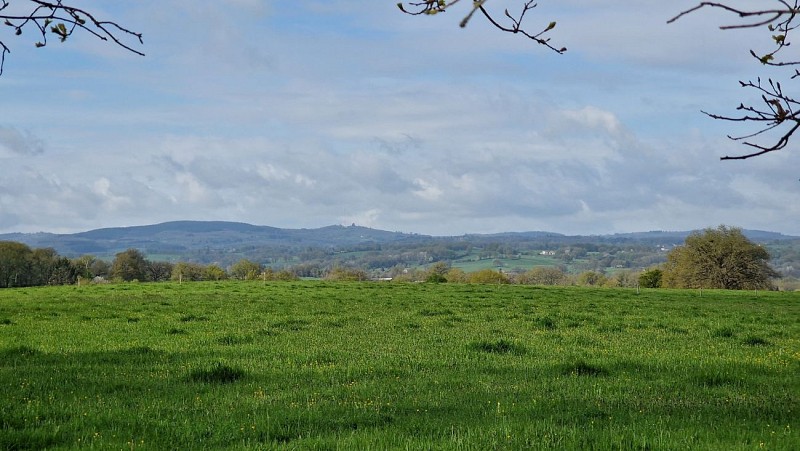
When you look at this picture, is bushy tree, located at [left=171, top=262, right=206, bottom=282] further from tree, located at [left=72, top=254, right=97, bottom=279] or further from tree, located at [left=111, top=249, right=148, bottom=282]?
tree, located at [left=72, top=254, right=97, bottom=279]

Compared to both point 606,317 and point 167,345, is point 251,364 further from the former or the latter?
point 606,317

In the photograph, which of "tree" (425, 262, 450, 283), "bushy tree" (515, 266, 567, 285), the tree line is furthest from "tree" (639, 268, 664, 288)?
"bushy tree" (515, 266, 567, 285)

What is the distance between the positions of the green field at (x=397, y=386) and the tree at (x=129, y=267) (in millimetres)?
94637

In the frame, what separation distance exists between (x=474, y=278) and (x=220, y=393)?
95.8m

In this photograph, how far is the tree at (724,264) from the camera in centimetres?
8212

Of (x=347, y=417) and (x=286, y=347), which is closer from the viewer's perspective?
(x=347, y=417)

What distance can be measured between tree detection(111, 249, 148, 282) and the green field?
94.6 meters

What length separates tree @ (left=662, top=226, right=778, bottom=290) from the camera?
3233 inches

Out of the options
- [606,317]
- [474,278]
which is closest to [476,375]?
[606,317]

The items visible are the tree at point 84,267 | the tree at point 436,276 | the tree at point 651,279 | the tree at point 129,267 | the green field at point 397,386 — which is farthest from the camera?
the tree at point 129,267

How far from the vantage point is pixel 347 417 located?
891 centimetres

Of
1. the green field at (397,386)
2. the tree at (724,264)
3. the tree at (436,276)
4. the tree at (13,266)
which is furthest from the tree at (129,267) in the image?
the green field at (397,386)

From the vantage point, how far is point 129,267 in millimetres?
113062

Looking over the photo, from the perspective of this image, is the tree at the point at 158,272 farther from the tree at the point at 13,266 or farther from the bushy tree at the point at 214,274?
the tree at the point at 13,266
